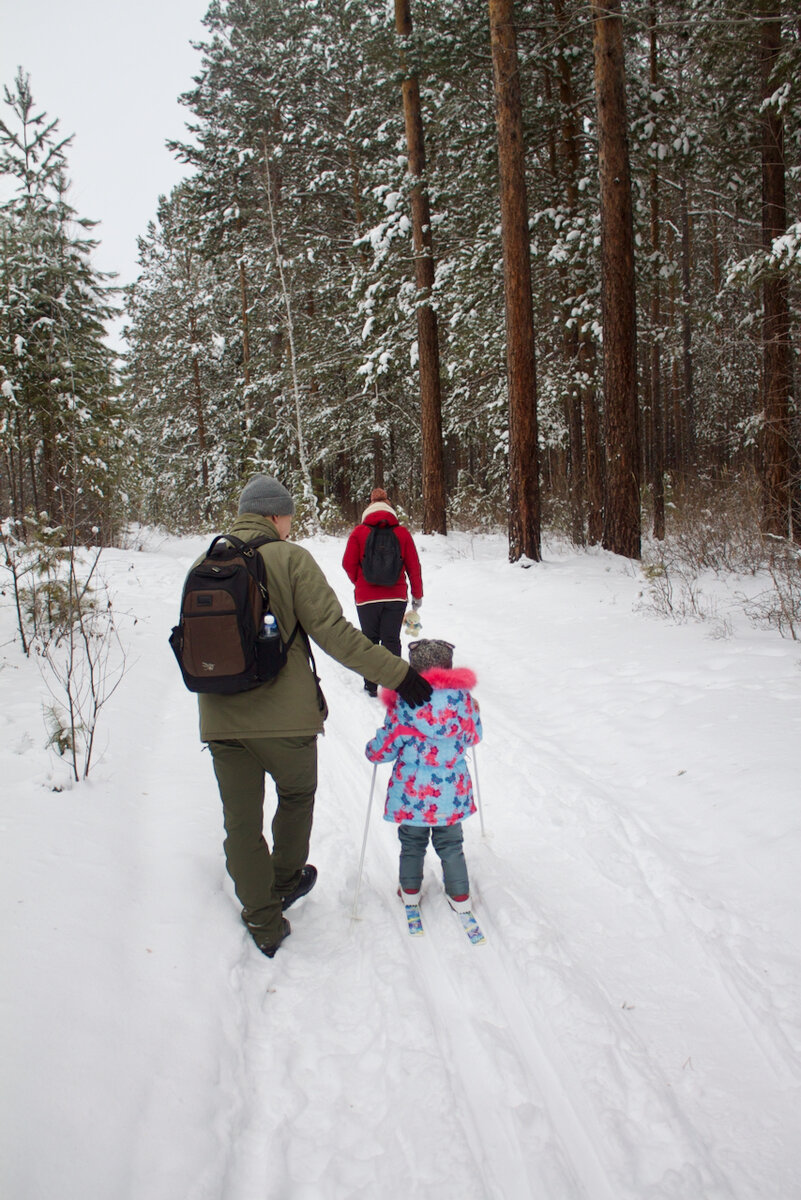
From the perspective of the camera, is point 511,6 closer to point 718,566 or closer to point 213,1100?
point 718,566

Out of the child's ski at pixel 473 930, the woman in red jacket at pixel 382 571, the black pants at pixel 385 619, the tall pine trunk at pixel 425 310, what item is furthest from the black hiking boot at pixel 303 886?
the tall pine trunk at pixel 425 310

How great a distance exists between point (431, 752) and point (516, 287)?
350 inches

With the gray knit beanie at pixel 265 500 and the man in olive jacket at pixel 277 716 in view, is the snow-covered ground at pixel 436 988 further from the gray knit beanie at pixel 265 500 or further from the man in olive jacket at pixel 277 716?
the gray knit beanie at pixel 265 500

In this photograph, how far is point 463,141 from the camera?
37.8ft

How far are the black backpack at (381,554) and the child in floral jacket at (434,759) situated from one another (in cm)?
301

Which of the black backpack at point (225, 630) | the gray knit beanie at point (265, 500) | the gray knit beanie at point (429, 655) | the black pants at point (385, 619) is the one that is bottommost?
the black pants at point (385, 619)

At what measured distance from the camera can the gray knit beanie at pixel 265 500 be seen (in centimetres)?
295

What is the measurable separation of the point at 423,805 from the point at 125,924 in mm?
1477

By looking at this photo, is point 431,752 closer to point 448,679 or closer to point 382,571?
point 448,679

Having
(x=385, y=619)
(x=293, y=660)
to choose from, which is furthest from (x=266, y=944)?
(x=385, y=619)

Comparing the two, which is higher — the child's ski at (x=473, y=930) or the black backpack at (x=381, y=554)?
the black backpack at (x=381, y=554)

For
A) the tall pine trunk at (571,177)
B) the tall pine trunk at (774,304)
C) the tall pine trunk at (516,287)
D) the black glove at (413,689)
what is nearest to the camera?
the black glove at (413,689)

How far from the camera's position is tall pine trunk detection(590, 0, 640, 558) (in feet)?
29.1

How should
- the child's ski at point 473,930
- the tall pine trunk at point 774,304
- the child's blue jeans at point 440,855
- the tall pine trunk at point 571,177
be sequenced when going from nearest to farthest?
the child's ski at point 473,930, the child's blue jeans at point 440,855, the tall pine trunk at point 774,304, the tall pine trunk at point 571,177
